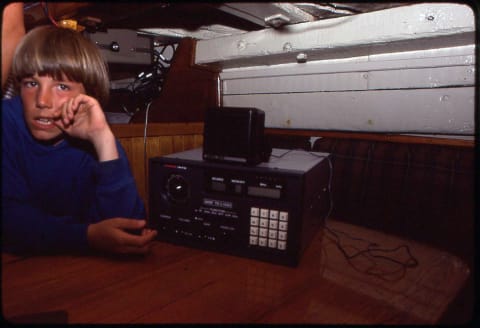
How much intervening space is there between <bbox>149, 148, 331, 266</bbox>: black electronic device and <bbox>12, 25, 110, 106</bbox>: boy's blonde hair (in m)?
0.24

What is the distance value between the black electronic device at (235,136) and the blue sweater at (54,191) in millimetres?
217

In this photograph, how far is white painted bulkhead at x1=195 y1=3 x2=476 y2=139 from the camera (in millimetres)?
885

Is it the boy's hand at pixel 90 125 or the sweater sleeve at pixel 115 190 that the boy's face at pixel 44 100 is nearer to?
the boy's hand at pixel 90 125

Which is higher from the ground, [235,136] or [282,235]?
[235,136]

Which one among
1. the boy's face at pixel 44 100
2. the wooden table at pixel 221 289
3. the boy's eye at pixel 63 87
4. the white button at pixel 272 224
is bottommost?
the wooden table at pixel 221 289

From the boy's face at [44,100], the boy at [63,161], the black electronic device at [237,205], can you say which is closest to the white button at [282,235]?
the black electronic device at [237,205]

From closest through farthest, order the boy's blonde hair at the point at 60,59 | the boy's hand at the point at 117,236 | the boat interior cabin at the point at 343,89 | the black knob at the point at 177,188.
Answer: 1. the boy's blonde hair at the point at 60,59
2. the boy's hand at the point at 117,236
3. the black knob at the point at 177,188
4. the boat interior cabin at the point at 343,89

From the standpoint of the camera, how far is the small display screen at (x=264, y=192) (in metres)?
0.68

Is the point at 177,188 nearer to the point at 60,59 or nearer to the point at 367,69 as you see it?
the point at 60,59

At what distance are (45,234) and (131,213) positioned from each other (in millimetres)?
169

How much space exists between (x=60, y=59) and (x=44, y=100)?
0.09 m

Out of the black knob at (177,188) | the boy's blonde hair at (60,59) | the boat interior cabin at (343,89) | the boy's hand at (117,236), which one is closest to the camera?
the boy's blonde hair at (60,59)

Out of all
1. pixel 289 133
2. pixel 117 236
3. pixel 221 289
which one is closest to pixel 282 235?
pixel 221 289

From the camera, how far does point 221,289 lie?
1.91ft
